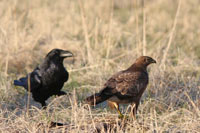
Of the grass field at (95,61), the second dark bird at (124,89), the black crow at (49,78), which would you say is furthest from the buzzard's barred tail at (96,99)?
the black crow at (49,78)

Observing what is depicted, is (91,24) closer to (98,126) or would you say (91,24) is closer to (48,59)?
(48,59)

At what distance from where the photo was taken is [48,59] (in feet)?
18.3

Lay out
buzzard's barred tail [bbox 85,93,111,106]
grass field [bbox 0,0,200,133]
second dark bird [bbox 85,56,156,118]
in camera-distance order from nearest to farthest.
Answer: grass field [bbox 0,0,200,133] → buzzard's barred tail [bbox 85,93,111,106] → second dark bird [bbox 85,56,156,118]

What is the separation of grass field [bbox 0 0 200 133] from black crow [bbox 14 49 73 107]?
0.16 m

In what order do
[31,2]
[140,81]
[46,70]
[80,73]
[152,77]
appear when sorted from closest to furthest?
1. [140,81]
2. [46,70]
3. [152,77]
4. [80,73]
5. [31,2]

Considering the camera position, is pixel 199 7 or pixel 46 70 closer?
pixel 46 70

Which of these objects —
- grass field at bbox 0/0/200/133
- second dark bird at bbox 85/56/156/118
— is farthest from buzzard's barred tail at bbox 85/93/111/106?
grass field at bbox 0/0/200/133

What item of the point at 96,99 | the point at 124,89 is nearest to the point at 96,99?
the point at 96,99

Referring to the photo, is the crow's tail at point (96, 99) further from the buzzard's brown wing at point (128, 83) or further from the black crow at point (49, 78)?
the black crow at point (49, 78)

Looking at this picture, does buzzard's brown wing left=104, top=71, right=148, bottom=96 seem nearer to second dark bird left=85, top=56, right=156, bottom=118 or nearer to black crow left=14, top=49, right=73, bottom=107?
second dark bird left=85, top=56, right=156, bottom=118

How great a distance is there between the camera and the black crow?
5.43 metres

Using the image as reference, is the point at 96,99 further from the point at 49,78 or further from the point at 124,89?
the point at 49,78

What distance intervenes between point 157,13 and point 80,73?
5.68 meters

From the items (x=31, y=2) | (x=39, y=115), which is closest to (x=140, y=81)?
(x=39, y=115)
